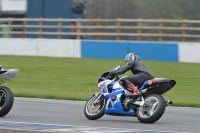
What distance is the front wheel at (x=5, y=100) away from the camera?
35.9 ft

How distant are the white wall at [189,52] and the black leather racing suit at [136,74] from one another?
1250cm

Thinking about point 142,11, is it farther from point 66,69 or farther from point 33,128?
point 33,128

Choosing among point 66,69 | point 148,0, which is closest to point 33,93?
point 66,69

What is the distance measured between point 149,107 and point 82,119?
1420 mm

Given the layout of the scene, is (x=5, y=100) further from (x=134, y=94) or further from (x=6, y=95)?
(x=134, y=94)

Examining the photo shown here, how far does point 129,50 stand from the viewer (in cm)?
2484

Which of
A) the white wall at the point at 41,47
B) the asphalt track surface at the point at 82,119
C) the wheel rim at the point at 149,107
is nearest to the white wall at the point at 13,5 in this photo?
the white wall at the point at 41,47

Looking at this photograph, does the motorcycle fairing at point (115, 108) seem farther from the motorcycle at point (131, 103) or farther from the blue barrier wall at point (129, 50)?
the blue barrier wall at point (129, 50)

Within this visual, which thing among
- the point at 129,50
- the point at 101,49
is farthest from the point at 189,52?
the point at 101,49

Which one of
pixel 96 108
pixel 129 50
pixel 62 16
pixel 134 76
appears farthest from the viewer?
pixel 62 16

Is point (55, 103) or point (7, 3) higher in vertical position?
point (7, 3)

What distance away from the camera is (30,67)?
76.4ft

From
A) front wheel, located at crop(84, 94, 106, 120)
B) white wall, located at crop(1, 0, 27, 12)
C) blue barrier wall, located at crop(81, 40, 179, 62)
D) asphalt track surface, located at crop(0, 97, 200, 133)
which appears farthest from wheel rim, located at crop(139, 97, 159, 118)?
white wall, located at crop(1, 0, 27, 12)

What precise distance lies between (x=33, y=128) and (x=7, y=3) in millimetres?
25321
